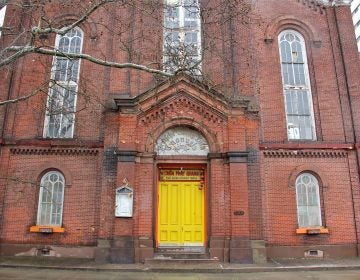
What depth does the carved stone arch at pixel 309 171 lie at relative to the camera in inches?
538

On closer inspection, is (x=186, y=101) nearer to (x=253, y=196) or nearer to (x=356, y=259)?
(x=253, y=196)

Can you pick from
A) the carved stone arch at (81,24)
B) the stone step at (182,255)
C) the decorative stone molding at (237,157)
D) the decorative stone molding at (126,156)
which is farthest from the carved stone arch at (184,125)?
the carved stone arch at (81,24)

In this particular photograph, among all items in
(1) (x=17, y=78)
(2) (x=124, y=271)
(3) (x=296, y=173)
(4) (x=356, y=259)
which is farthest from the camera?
(1) (x=17, y=78)

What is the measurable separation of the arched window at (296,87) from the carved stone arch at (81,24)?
25.3 ft

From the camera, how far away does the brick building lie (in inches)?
496

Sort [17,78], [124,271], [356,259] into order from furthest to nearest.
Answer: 1. [17,78]
2. [356,259]
3. [124,271]

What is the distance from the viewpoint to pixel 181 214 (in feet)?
43.4

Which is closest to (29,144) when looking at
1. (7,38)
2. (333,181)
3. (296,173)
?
(7,38)

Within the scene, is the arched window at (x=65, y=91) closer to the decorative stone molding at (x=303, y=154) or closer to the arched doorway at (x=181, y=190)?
the arched doorway at (x=181, y=190)

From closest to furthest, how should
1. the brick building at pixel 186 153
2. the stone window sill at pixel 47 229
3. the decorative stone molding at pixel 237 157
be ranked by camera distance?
1. the brick building at pixel 186 153
2. the decorative stone molding at pixel 237 157
3. the stone window sill at pixel 47 229

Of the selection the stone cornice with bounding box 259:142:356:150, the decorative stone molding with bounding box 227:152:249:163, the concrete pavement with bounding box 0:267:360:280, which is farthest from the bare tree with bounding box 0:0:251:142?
the concrete pavement with bounding box 0:267:360:280

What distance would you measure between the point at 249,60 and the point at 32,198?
378 inches

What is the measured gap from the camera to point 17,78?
14688mm

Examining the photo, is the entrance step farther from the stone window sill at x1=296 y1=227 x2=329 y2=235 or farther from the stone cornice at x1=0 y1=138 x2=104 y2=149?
the stone cornice at x1=0 y1=138 x2=104 y2=149
